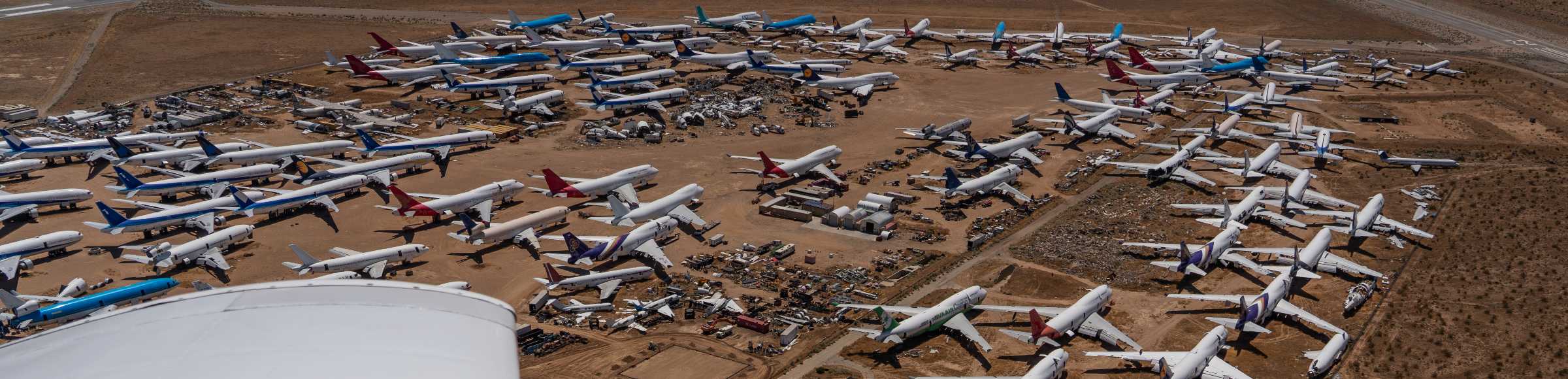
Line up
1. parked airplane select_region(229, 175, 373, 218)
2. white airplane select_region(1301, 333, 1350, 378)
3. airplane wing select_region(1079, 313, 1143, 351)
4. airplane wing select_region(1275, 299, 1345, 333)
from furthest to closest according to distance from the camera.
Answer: parked airplane select_region(229, 175, 373, 218), airplane wing select_region(1275, 299, 1345, 333), airplane wing select_region(1079, 313, 1143, 351), white airplane select_region(1301, 333, 1350, 378)

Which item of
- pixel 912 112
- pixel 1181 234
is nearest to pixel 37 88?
pixel 912 112

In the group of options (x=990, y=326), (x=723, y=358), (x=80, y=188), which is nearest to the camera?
(x=723, y=358)

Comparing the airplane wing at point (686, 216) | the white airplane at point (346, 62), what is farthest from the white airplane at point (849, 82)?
the white airplane at point (346, 62)

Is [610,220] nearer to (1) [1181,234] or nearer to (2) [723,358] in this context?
(2) [723,358]

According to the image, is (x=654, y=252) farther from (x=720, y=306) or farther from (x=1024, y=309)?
(x=1024, y=309)

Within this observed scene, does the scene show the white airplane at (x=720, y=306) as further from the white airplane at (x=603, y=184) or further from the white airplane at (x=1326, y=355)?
the white airplane at (x=1326, y=355)

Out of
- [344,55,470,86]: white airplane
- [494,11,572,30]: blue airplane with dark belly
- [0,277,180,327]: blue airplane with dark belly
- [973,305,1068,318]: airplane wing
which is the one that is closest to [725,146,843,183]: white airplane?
[973,305,1068,318]: airplane wing

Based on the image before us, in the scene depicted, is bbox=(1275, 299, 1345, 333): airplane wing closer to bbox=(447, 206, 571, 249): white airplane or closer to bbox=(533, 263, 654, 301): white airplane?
bbox=(533, 263, 654, 301): white airplane
